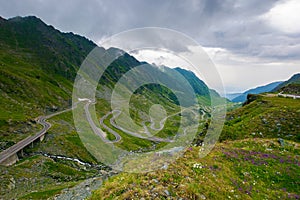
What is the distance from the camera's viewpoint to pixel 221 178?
1614cm

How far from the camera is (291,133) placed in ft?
114

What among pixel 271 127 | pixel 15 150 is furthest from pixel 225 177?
pixel 15 150

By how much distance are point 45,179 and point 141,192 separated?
45238 mm

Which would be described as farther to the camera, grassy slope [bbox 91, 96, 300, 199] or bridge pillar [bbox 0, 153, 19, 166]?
bridge pillar [bbox 0, 153, 19, 166]

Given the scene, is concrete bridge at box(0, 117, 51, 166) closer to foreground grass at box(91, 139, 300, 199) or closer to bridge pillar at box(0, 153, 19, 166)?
bridge pillar at box(0, 153, 19, 166)

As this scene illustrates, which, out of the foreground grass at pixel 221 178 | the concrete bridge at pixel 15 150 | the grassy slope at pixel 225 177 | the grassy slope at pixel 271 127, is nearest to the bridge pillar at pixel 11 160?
the concrete bridge at pixel 15 150

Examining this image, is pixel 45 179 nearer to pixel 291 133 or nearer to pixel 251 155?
pixel 251 155

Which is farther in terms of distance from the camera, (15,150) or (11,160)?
(15,150)

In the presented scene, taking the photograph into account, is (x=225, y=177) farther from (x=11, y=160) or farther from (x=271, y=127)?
(x=11, y=160)

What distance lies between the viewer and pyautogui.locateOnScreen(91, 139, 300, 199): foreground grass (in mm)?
13055

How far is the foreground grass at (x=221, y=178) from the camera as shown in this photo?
13055 mm

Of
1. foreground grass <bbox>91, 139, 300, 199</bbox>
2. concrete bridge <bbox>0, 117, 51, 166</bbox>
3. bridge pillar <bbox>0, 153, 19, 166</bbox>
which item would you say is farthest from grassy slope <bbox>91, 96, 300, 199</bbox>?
concrete bridge <bbox>0, 117, 51, 166</bbox>

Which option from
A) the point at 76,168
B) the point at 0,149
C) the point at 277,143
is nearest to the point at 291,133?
the point at 277,143

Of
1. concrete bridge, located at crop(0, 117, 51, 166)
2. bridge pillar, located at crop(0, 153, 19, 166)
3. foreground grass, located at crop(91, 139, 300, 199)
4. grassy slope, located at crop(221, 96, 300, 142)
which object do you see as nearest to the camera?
foreground grass, located at crop(91, 139, 300, 199)
